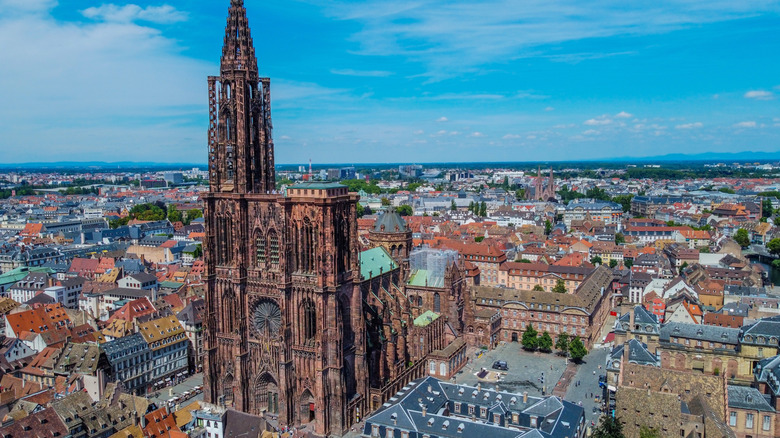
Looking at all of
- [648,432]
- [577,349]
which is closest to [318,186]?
[648,432]

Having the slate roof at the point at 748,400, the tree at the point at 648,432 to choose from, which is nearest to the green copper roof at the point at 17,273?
the tree at the point at 648,432

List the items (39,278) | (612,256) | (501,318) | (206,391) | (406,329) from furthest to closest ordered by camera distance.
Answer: (612,256) → (39,278) → (501,318) → (406,329) → (206,391)

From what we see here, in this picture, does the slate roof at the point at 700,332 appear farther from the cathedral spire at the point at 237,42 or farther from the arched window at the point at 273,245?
the cathedral spire at the point at 237,42

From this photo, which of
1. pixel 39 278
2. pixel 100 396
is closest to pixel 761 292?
pixel 100 396

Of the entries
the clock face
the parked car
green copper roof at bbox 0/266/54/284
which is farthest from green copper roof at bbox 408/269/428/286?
green copper roof at bbox 0/266/54/284

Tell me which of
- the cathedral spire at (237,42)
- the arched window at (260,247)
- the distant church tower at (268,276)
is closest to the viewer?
the distant church tower at (268,276)

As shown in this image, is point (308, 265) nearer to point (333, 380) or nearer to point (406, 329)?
point (333, 380)

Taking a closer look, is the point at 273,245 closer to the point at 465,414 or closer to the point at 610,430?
the point at 465,414
